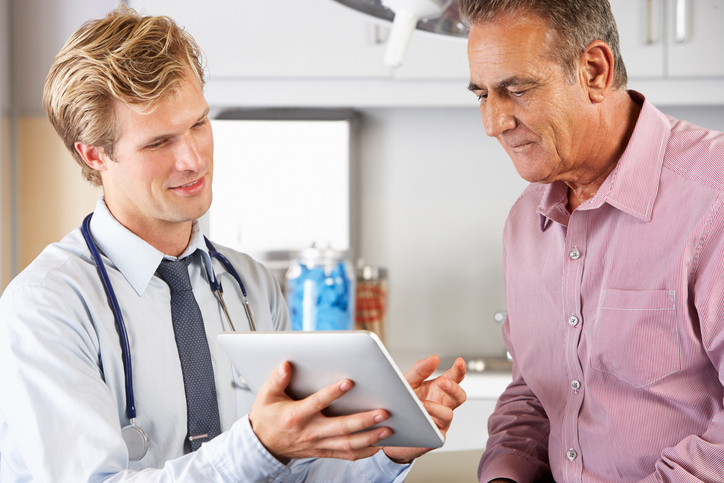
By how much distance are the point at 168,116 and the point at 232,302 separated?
35 cm

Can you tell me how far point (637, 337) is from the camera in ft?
3.33

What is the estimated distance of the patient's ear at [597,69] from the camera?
3.47ft

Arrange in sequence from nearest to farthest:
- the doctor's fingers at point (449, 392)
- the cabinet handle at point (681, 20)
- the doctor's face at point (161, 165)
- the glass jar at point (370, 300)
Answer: the doctor's fingers at point (449, 392) < the doctor's face at point (161, 165) < the cabinet handle at point (681, 20) < the glass jar at point (370, 300)

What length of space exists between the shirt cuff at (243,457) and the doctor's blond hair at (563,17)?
680 millimetres

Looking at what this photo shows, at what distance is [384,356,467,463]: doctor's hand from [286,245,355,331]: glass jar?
1.12 meters

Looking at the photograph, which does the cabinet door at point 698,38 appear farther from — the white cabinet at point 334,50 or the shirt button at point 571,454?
the shirt button at point 571,454

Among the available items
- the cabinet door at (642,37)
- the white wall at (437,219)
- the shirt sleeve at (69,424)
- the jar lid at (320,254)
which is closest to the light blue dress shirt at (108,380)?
the shirt sleeve at (69,424)

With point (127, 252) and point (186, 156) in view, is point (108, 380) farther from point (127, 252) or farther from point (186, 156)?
point (186, 156)

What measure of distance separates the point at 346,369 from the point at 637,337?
0.46m

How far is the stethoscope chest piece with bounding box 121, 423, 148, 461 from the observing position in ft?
3.35

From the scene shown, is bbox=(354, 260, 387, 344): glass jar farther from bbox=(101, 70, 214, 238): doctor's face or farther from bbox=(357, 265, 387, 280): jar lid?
bbox=(101, 70, 214, 238): doctor's face

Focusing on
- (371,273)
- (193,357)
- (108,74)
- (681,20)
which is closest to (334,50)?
(371,273)

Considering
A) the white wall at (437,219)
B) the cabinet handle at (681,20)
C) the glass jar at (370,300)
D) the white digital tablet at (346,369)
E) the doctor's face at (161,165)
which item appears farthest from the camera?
the white wall at (437,219)

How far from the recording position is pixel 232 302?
4.17ft
